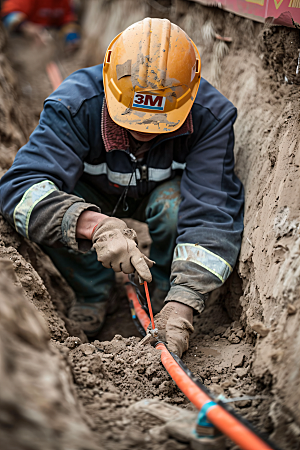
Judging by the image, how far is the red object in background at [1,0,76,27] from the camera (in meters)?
6.37

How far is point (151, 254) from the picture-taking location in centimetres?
251

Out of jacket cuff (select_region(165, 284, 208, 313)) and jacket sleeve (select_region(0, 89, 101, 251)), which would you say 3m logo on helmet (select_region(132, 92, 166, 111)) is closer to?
jacket sleeve (select_region(0, 89, 101, 251))

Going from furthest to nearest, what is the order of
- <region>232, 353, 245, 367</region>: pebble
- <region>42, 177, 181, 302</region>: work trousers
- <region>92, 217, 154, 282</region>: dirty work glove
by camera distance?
<region>42, 177, 181, 302</region>: work trousers < <region>92, 217, 154, 282</region>: dirty work glove < <region>232, 353, 245, 367</region>: pebble

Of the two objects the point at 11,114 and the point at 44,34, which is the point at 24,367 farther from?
the point at 44,34

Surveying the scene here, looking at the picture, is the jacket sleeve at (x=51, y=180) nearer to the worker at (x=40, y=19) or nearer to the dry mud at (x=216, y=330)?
the dry mud at (x=216, y=330)

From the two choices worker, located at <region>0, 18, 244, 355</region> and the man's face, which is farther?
the man's face

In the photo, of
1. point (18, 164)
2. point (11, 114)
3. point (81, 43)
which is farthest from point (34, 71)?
point (18, 164)

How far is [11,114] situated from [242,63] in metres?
2.03

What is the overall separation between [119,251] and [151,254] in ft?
2.82

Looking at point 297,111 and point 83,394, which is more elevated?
point 297,111

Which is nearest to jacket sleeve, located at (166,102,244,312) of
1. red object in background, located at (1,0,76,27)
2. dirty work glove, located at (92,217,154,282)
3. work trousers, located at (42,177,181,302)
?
work trousers, located at (42,177,181,302)

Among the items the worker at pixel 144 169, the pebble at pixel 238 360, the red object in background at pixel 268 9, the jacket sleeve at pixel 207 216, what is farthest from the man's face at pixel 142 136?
the pebble at pixel 238 360

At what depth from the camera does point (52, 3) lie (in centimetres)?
676

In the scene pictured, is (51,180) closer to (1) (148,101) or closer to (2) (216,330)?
(1) (148,101)
